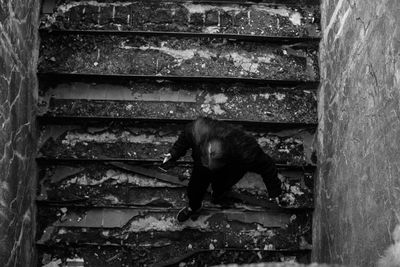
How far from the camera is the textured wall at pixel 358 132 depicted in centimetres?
386

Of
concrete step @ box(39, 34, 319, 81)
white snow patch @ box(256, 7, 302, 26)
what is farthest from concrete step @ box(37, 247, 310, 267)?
white snow patch @ box(256, 7, 302, 26)

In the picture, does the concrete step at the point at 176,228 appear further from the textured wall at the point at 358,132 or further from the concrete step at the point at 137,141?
the concrete step at the point at 137,141

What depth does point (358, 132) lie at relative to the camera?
457 centimetres

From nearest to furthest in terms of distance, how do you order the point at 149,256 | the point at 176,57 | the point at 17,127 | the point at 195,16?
the point at 17,127, the point at 149,256, the point at 176,57, the point at 195,16

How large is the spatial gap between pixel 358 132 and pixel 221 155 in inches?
42.4

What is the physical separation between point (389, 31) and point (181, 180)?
2667 mm

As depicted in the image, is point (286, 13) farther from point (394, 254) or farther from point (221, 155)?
point (394, 254)

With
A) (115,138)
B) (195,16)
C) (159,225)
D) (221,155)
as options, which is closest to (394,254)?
(221,155)

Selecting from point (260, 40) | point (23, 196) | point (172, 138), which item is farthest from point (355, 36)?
point (23, 196)

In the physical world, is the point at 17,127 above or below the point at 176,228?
above

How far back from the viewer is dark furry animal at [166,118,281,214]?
4805 millimetres

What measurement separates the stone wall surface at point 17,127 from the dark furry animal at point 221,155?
1.36 meters

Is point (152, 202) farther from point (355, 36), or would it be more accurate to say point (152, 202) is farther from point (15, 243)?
point (355, 36)

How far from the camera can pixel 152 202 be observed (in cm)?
586
